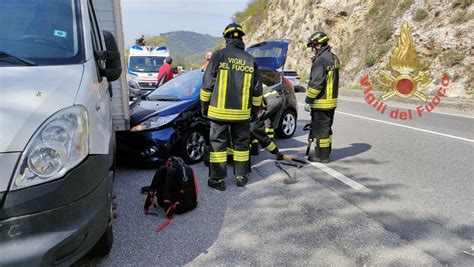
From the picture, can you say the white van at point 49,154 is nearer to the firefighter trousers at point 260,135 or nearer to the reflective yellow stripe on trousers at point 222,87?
the reflective yellow stripe on trousers at point 222,87

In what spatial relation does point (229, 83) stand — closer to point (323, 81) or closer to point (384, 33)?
point (323, 81)

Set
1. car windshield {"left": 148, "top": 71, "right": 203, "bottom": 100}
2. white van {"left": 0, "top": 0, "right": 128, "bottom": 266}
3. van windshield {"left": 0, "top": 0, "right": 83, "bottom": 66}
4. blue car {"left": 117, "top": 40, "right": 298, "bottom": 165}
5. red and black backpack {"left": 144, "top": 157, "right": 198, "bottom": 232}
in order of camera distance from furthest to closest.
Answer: car windshield {"left": 148, "top": 71, "right": 203, "bottom": 100} < blue car {"left": 117, "top": 40, "right": 298, "bottom": 165} < red and black backpack {"left": 144, "top": 157, "right": 198, "bottom": 232} < van windshield {"left": 0, "top": 0, "right": 83, "bottom": 66} < white van {"left": 0, "top": 0, "right": 128, "bottom": 266}

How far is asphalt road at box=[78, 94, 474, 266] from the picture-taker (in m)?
3.04

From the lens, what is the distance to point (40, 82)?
2189 mm

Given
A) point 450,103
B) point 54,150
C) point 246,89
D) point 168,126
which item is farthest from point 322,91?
point 450,103

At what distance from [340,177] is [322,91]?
135cm

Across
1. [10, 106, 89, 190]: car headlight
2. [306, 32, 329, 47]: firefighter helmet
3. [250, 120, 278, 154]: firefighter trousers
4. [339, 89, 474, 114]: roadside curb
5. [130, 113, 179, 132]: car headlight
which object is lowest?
[339, 89, 474, 114]: roadside curb

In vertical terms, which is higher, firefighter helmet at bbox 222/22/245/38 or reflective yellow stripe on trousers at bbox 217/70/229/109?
firefighter helmet at bbox 222/22/245/38

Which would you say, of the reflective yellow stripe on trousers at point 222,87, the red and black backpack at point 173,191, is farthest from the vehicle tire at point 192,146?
the red and black backpack at point 173,191

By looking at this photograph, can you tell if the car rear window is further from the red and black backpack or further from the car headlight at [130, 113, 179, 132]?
the red and black backpack

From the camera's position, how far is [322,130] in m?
5.79

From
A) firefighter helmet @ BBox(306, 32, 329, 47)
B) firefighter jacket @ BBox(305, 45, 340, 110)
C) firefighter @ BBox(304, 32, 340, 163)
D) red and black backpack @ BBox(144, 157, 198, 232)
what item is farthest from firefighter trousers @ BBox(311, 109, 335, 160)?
red and black backpack @ BBox(144, 157, 198, 232)

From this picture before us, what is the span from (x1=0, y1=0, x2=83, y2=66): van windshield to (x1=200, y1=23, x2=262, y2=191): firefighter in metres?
1.80

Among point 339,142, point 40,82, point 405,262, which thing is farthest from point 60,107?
point 339,142
